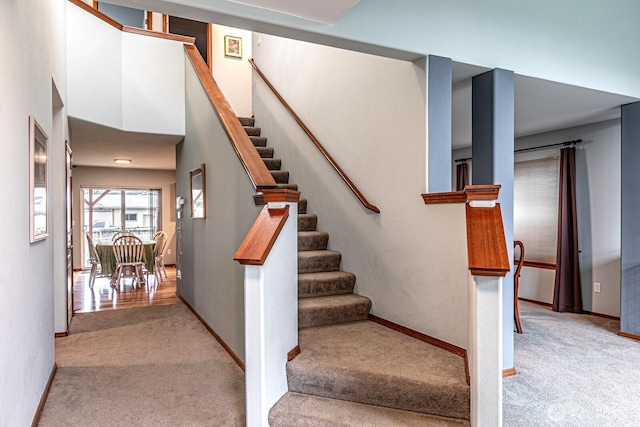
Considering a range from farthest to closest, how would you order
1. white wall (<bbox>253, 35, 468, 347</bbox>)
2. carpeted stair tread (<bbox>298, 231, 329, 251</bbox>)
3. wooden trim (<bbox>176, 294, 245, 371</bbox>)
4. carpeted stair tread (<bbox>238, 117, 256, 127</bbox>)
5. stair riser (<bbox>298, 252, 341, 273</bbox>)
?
carpeted stair tread (<bbox>238, 117, 256, 127</bbox>) < carpeted stair tread (<bbox>298, 231, 329, 251</bbox>) < stair riser (<bbox>298, 252, 341, 273</bbox>) < wooden trim (<bbox>176, 294, 245, 371</bbox>) < white wall (<bbox>253, 35, 468, 347</bbox>)

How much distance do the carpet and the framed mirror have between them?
126 inches

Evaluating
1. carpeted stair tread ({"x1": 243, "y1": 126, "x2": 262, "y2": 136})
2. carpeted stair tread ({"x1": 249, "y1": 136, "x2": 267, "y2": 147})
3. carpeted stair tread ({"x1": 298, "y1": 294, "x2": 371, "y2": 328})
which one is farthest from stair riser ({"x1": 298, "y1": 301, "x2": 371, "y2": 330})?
carpeted stair tread ({"x1": 243, "y1": 126, "x2": 262, "y2": 136})

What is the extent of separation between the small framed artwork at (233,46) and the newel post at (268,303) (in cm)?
540

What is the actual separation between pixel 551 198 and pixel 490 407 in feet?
14.2

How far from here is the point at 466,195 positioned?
7.51 feet

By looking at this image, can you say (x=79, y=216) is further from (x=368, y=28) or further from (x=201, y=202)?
(x=368, y=28)

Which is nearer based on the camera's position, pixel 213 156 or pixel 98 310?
pixel 213 156

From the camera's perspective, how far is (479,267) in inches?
72.4

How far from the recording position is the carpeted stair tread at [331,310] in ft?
10.1

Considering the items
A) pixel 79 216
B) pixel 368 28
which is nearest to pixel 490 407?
pixel 368 28

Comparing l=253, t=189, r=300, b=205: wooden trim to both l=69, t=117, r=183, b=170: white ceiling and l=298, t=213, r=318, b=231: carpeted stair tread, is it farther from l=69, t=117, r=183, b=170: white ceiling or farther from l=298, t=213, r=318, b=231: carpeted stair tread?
l=69, t=117, r=183, b=170: white ceiling

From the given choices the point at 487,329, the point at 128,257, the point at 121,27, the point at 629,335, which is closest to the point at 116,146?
the point at 128,257

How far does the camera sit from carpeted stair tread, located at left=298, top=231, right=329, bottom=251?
390 cm

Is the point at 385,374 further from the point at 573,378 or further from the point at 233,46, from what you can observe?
the point at 233,46
